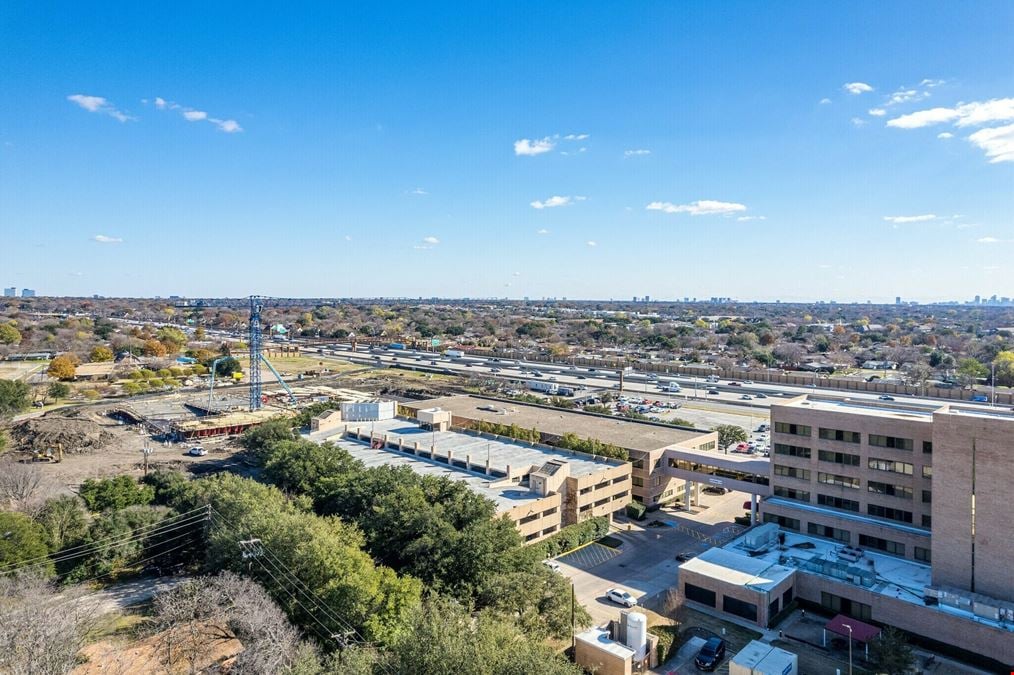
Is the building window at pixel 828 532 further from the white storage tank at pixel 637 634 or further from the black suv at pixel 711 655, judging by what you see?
the white storage tank at pixel 637 634

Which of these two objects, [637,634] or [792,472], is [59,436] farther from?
[792,472]

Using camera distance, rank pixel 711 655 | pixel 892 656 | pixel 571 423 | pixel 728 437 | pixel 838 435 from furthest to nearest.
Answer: pixel 728 437 → pixel 571 423 → pixel 838 435 → pixel 711 655 → pixel 892 656

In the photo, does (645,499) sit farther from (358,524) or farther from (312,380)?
(312,380)

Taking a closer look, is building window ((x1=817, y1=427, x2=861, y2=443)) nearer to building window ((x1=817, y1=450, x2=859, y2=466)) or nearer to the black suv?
building window ((x1=817, y1=450, x2=859, y2=466))

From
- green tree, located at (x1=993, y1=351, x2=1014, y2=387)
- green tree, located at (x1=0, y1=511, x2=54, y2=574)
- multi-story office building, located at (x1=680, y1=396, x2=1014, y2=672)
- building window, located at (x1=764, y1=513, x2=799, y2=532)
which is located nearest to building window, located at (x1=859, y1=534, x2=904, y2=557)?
multi-story office building, located at (x1=680, y1=396, x2=1014, y2=672)

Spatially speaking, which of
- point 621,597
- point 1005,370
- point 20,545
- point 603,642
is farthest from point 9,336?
point 1005,370
